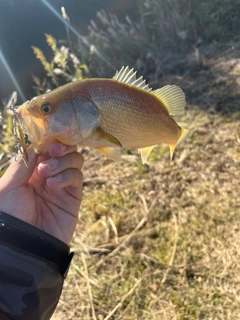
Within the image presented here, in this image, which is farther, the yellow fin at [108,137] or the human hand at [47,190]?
the human hand at [47,190]

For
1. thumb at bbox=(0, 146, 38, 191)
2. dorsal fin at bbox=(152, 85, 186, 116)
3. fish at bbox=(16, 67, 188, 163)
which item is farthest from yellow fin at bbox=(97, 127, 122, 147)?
thumb at bbox=(0, 146, 38, 191)

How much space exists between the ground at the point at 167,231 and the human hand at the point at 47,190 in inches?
36.9

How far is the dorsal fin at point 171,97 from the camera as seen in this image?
1.58 m

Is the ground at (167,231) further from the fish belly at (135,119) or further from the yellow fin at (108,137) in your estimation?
the yellow fin at (108,137)

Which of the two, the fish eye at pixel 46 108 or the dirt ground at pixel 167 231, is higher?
the fish eye at pixel 46 108

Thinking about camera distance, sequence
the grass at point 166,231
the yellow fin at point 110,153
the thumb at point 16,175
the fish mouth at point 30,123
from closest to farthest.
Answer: the fish mouth at point 30,123
the yellow fin at point 110,153
the thumb at point 16,175
the grass at point 166,231

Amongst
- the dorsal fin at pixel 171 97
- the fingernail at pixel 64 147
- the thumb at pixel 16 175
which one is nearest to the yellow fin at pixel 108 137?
the fingernail at pixel 64 147

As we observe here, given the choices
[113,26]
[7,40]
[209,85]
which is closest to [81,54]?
[113,26]

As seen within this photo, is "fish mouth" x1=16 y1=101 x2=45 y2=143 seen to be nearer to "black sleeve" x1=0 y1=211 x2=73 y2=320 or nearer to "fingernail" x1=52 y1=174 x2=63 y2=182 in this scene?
"fingernail" x1=52 y1=174 x2=63 y2=182

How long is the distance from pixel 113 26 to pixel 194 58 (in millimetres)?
1255

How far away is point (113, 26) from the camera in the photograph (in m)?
5.13

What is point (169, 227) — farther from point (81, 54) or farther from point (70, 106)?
point (81, 54)

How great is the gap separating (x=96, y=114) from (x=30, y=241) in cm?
53

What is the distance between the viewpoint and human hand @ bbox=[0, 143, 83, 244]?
5.33ft
